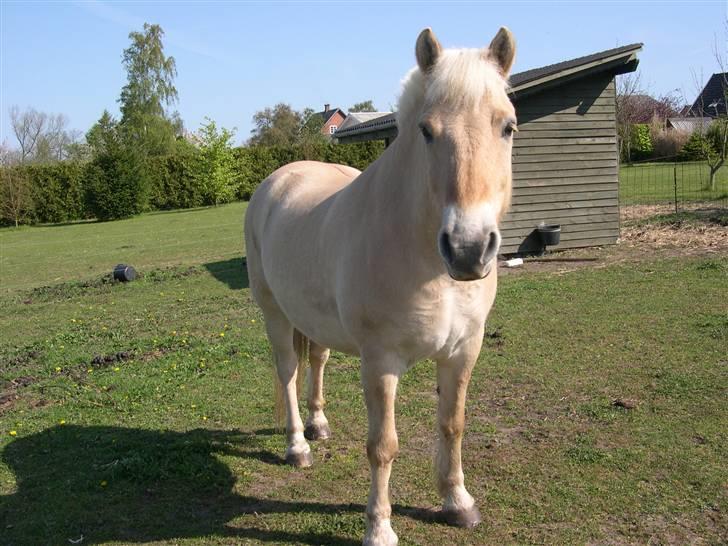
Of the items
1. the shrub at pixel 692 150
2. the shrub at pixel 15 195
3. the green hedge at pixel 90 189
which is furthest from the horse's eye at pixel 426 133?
the shrub at pixel 15 195

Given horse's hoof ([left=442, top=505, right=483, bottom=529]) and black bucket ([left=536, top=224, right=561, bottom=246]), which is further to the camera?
black bucket ([left=536, top=224, right=561, bottom=246])

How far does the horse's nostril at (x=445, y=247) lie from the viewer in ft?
6.75

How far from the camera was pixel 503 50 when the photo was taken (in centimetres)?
241

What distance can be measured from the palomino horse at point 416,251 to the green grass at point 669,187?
41.8ft

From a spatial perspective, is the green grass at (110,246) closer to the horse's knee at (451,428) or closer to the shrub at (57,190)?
the shrub at (57,190)

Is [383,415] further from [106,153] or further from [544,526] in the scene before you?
[106,153]

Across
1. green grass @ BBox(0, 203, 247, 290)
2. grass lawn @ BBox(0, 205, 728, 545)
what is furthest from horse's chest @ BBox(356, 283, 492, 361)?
green grass @ BBox(0, 203, 247, 290)

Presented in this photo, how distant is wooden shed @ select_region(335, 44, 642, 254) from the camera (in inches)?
438

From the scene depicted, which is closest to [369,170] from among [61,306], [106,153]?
[61,306]

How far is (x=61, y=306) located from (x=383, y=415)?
8.42 meters

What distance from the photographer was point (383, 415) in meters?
2.83

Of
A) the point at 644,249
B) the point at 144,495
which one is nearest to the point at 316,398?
the point at 144,495

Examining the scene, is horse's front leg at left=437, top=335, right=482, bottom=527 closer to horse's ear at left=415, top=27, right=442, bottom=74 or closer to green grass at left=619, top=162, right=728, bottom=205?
horse's ear at left=415, top=27, right=442, bottom=74

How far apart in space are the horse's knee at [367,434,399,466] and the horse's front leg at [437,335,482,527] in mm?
426
